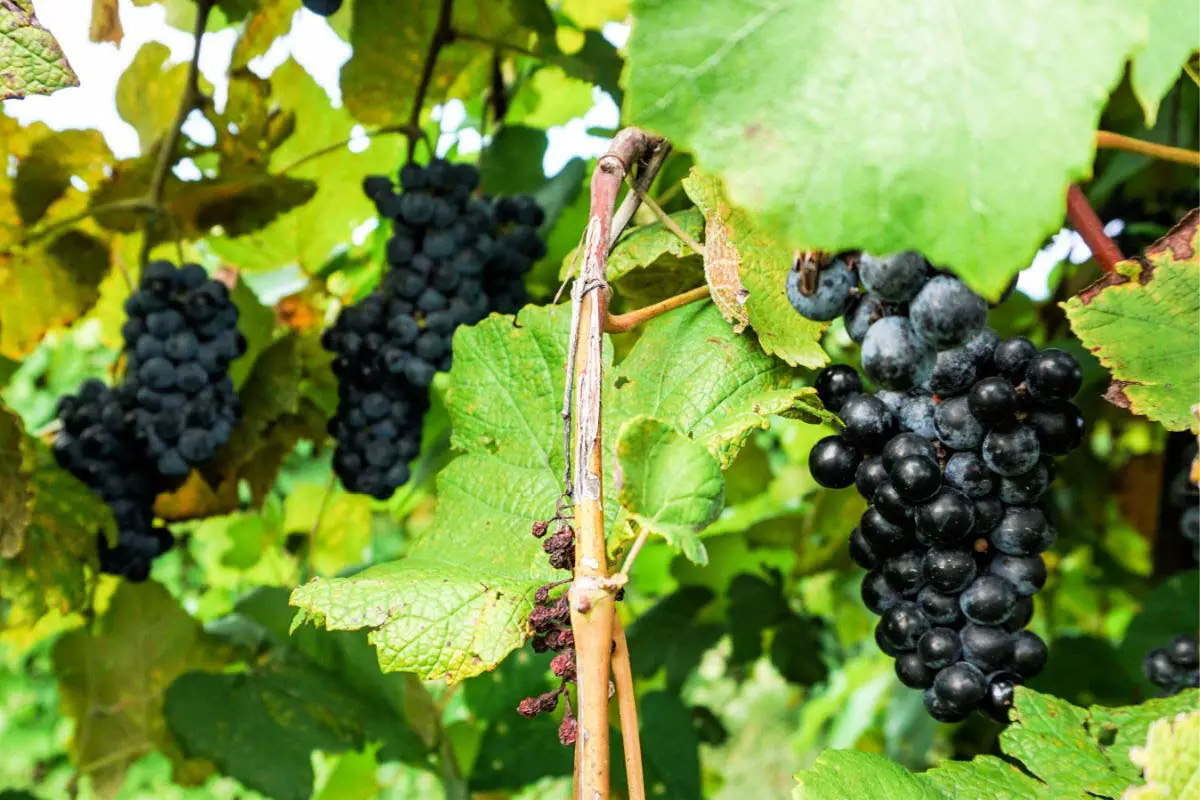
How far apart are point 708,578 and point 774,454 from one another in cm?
125

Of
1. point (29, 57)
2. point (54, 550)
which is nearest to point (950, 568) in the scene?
point (29, 57)

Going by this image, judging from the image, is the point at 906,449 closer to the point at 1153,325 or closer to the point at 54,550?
the point at 1153,325

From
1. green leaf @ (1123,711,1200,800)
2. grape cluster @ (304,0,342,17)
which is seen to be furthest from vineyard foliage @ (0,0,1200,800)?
grape cluster @ (304,0,342,17)

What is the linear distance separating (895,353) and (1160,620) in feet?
3.06

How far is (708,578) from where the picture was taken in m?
1.78

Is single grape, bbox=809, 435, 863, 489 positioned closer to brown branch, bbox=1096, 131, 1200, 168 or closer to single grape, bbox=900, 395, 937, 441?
single grape, bbox=900, 395, 937, 441

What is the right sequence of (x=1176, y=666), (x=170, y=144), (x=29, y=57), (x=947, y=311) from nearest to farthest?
(x=947, y=311) < (x=29, y=57) < (x=1176, y=666) < (x=170, y=144)

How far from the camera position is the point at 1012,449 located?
2.06ft

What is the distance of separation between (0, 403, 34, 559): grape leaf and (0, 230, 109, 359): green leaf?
40 centimetres

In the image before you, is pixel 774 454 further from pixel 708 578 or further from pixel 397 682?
pixel 397 682

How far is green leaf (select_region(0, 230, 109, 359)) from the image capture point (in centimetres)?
136

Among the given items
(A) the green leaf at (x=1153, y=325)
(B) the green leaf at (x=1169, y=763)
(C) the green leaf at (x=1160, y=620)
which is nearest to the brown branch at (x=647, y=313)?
(A) the green leaf at (x=1153, y=325)

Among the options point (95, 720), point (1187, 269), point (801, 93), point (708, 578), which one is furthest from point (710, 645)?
point (801, 93)

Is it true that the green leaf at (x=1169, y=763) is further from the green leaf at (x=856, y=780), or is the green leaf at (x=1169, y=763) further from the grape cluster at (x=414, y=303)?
the grape cluster at (x=414, y=303)
